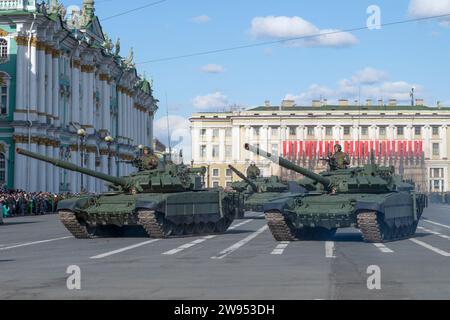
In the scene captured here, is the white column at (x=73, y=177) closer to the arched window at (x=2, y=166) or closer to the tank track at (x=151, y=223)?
the arched window at (x=2, y=166)

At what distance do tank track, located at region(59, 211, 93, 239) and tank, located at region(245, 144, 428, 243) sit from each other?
5.78 m

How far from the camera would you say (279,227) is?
2588 cm

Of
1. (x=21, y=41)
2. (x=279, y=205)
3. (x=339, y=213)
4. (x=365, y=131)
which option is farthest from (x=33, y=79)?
(x=365, y=131)

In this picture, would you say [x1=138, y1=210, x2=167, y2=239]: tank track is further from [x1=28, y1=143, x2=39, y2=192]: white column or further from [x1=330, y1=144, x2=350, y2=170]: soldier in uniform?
[x1=28, y1=143, x2=39, y2=192]: white column

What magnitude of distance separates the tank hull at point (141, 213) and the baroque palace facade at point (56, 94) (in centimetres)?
1962

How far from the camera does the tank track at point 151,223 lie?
26722 mm

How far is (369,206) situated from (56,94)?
46432 millimetres

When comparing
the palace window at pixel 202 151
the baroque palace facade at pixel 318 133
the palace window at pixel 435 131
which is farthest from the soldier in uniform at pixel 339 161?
the palace window at pixel 202 151

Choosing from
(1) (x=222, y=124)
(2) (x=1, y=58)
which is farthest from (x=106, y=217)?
(1) (x=222, y=124)

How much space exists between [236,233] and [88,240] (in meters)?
6.00

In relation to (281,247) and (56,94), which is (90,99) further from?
(281,247)

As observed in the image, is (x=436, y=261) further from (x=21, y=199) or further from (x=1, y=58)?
(x=1, y=58)

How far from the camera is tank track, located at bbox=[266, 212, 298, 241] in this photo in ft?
83.6

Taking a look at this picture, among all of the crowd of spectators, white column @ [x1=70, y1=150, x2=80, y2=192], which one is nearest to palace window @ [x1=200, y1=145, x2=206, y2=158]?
white column @ [x1=70, y1=150, x2=80, y2=192]
